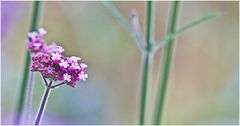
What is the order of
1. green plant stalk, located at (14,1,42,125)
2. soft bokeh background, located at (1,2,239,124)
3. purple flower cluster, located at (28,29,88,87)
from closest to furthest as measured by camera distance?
purple flower cluster, located at (28,29,88,87), green plant stalk, located at (14,1,42,125), soft bokeh background, located at (1,2,239,124)

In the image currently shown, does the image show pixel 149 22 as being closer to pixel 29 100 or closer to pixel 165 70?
pixel 165 70

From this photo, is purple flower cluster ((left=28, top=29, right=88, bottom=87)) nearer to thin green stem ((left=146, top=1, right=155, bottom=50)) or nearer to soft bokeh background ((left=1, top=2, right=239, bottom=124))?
thin green stem ((left=146, top=1, right=155, bottom=50))

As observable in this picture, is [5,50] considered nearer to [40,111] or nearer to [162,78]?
[162,78]

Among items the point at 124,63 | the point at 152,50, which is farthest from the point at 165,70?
the point at 124,63

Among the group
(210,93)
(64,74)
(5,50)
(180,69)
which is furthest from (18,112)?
(180,69)

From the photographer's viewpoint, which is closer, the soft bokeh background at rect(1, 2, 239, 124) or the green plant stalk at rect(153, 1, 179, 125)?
the green plant stalk at rect(153, 1, 179, 125)

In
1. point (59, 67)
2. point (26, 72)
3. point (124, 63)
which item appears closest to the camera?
point (59, 67)

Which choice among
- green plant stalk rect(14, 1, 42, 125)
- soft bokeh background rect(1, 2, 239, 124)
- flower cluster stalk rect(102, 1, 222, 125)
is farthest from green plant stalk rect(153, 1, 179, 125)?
soft bokeh background rect(1, 2, 239, 124)

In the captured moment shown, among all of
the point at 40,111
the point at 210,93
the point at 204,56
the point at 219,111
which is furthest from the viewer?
the point at 204,56
